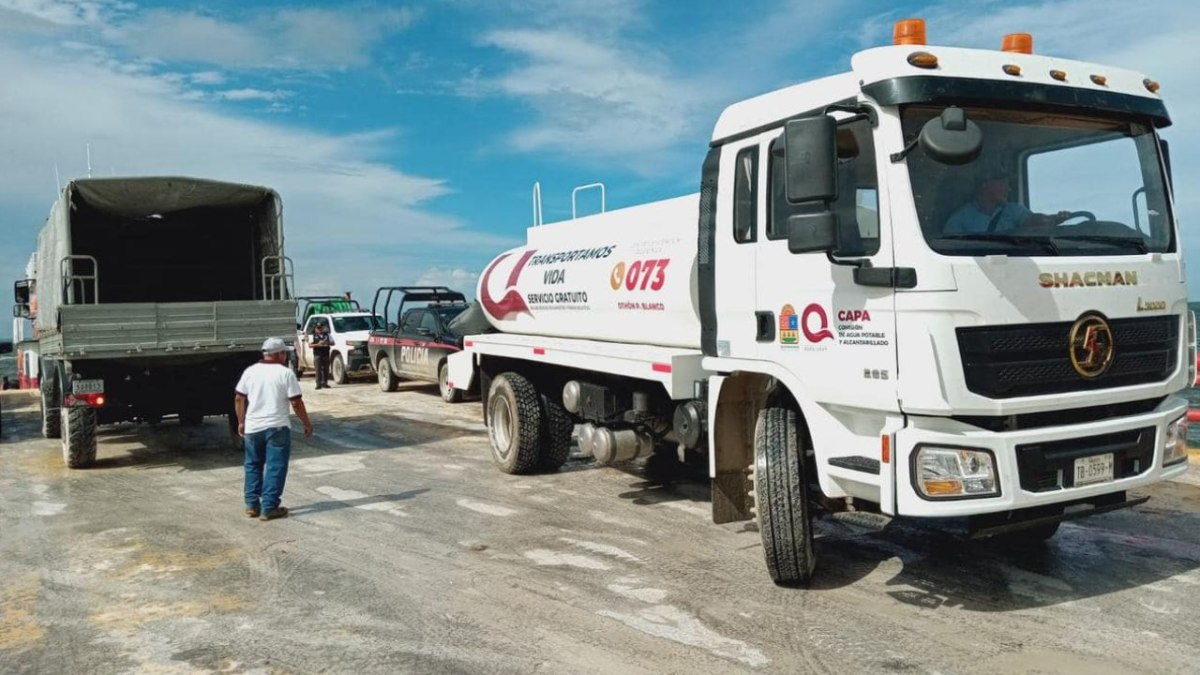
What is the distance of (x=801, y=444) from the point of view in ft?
18.0

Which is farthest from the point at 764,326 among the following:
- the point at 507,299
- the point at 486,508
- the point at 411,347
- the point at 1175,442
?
the point at 411,347

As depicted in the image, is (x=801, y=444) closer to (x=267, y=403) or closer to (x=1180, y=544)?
(x=1180, y=544)

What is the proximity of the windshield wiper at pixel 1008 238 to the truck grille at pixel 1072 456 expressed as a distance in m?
1.03

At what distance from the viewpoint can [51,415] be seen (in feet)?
42.5

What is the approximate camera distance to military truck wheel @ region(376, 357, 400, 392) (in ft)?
→ 62.2

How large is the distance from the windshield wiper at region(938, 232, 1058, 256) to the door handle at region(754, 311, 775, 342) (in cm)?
122

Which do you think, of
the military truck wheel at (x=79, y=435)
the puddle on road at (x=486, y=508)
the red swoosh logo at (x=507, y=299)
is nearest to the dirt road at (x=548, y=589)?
the puddle on road at (x=486, y=508)

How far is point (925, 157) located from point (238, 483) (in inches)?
306

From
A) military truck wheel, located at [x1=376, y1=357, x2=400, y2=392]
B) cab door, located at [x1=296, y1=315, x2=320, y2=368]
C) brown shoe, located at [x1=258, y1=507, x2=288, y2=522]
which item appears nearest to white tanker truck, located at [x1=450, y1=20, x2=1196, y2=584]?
brown shoe, located at [x1=258, y1=507, x2=288, y2=522]

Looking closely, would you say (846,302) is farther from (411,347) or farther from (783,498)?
(411,347)

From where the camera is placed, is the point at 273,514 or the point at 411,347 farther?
the point at 411,347

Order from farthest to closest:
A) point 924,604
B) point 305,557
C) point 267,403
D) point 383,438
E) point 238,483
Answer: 1. point 383,438
2. point 238,483
3. point 267,403
4. point 305,557
5. point 924,604

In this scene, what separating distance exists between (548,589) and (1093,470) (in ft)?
10.5

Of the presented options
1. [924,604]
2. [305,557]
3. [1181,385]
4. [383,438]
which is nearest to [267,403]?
[305,557]
